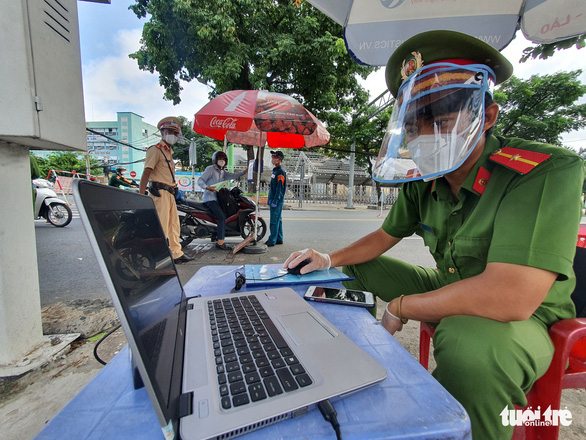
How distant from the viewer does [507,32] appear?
1896 millimetres

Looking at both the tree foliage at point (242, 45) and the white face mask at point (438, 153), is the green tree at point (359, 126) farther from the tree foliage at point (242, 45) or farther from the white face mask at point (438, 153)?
the white face mask at point (438, 153)

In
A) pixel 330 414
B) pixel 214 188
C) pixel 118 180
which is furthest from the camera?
pixel 118 180

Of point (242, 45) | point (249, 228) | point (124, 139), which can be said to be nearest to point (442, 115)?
point (249, 228)

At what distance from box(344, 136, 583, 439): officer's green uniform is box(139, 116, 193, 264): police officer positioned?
326 cm

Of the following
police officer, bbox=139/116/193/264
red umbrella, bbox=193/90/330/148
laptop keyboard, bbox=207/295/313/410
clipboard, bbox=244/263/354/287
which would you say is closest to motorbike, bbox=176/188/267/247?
police officer, bbox=139/116/193/264

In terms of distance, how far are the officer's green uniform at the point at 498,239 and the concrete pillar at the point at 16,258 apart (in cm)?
212

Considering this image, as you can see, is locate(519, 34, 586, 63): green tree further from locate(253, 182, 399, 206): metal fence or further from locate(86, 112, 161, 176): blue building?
locate(86, 112, 161, 176): blue building

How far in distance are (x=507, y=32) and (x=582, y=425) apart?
241cm

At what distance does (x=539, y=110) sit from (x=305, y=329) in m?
20.0

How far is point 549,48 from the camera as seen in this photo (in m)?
2.20

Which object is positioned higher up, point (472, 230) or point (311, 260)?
point (472, 230)

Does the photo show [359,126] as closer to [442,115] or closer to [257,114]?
[257,114]

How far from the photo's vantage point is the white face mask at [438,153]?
1026 mm

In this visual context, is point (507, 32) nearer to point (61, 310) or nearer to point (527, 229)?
point (527, 229)
